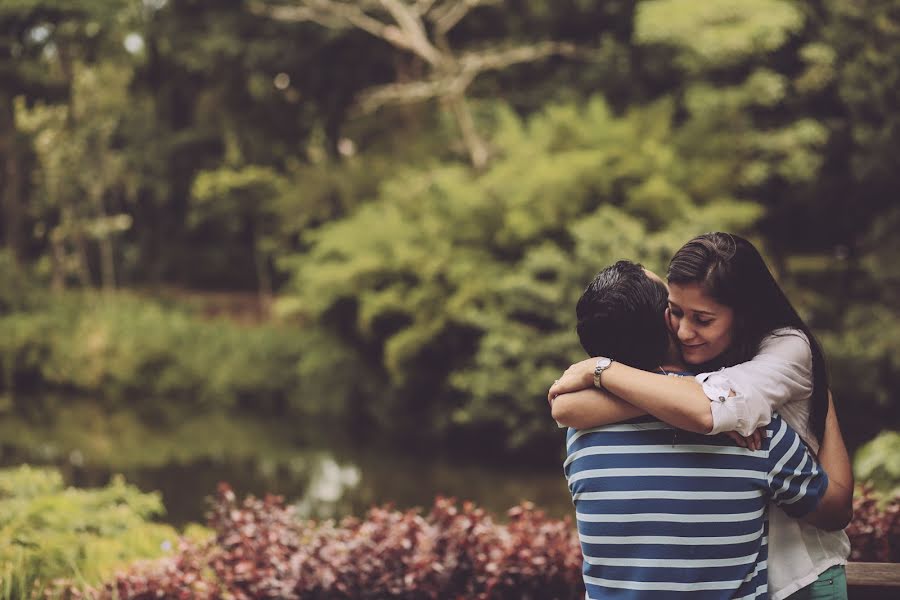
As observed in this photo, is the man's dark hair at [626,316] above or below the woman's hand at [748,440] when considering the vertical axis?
above

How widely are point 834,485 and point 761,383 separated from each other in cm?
28

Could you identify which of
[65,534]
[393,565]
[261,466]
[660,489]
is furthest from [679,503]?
[261,466]

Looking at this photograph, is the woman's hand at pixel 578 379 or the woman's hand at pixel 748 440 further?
the woman's hand at pixel 578 379

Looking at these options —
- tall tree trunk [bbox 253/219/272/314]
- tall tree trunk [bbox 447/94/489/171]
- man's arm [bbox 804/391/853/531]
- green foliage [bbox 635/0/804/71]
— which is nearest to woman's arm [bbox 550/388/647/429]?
man's arm [bbox 804/391/853/531]

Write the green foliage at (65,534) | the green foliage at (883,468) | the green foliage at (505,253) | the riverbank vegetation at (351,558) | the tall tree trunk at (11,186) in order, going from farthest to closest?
the tall tree trunk at (11,186)
the green foliage at (505,253)
the green foliage at (883,468)
the green foliage at (65,534)
the riverbank vegetation at (351,558)

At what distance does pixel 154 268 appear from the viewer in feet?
89.2

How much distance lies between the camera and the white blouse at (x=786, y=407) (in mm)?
1911

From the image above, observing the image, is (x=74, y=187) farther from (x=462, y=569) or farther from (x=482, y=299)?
(x=462, y=569)

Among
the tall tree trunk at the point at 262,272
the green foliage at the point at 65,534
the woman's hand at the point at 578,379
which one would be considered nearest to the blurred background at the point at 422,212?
the tall tree trunk at the point at 262,272

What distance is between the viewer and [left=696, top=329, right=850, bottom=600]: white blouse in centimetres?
191

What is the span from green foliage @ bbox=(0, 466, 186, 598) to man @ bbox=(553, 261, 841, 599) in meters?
2.83

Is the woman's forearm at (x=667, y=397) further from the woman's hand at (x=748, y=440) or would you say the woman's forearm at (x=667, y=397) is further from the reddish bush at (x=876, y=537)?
the reddish bush at (x=876, y=537)

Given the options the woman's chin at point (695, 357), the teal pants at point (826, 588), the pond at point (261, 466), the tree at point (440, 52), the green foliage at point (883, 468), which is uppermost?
the tree at point (440, 52)

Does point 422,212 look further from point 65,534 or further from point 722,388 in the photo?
point 722,388
